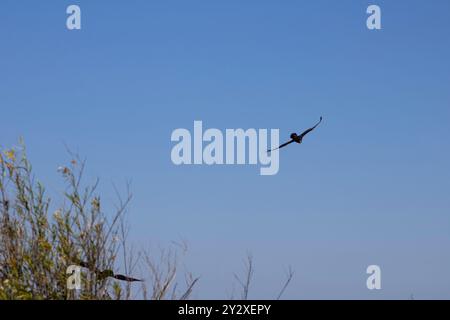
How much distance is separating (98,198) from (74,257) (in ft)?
2.99

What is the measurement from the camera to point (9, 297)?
10.7 meters

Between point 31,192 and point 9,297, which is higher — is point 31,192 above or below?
above
